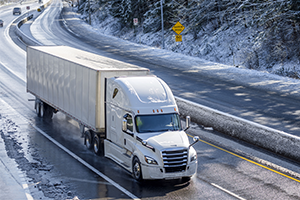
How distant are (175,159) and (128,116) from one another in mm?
2205

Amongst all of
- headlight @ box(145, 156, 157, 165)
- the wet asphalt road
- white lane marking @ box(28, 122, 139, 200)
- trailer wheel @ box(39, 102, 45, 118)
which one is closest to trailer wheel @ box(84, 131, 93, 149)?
the wet asphalt road

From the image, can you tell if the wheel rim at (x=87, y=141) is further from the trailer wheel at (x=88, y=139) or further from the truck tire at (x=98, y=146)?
the truck tire at (x=98, y=146)

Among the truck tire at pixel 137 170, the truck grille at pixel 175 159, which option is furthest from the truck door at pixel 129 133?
the truck grille at pixel 175 159

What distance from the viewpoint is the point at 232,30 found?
140 feet

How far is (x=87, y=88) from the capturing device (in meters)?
15.1

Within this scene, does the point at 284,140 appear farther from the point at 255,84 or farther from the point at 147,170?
the point at 255,84

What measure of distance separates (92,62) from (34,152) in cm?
437

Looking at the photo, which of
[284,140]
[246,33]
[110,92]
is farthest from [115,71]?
[246,33]

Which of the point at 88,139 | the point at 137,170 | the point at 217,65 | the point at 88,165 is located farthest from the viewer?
the point at 217,65

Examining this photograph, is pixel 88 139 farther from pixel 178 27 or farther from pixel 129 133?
pixel 178 27

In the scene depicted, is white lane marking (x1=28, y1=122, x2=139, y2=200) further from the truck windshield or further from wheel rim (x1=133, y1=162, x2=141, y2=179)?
the truck windshield

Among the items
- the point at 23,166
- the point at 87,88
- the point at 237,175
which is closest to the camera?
the point at 237,175

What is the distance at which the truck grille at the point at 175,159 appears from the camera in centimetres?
1155

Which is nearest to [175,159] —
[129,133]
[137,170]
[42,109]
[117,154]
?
[137,170]
